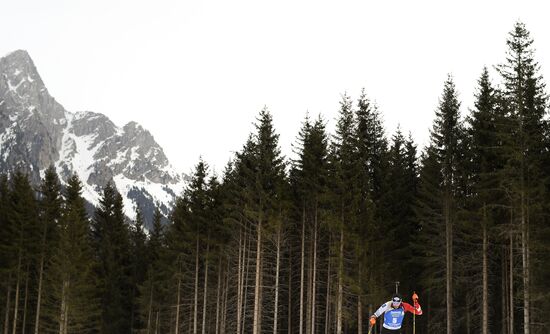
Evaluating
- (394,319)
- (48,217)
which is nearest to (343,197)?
(394,319)

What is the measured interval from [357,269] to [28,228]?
25338 mm

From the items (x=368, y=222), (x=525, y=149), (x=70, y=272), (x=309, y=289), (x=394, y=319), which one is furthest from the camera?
(x=70, y=272)

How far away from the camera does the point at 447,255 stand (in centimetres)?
2877

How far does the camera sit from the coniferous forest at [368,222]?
2496cm

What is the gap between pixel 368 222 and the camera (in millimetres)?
29406

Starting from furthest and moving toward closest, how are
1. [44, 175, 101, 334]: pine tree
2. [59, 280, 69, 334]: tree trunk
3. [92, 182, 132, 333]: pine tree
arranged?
[92, 182, 132, 333]: pine tree
[44, 175, 101, 334]: pine tree
[59, 280, 69, 334]: tree trunk

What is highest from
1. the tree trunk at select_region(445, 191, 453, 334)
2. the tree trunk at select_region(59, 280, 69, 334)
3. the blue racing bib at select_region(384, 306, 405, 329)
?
the tree trunk at select_region(445, 191, 453, 334)

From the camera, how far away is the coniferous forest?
25.0 meters

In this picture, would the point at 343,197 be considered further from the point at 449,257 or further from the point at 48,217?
the point at 48,217

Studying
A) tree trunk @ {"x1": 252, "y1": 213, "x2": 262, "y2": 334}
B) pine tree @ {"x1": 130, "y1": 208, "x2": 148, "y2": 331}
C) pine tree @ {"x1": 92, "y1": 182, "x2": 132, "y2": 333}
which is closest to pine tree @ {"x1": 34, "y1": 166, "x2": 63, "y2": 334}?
pine tree @ {"x1": 92, "y1": 182, "x2": 132, "y2": 333}

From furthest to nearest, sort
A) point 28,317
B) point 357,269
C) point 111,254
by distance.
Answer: point 111,254
point 28,317
point 357,269

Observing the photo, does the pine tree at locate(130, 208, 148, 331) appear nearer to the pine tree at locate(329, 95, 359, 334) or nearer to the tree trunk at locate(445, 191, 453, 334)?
the pine tree at locate(329, 95, 359, 334)

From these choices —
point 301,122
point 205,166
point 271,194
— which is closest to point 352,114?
point 301,122

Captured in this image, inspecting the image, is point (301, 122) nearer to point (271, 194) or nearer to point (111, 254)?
point (271, 194)
